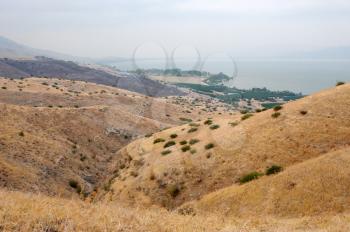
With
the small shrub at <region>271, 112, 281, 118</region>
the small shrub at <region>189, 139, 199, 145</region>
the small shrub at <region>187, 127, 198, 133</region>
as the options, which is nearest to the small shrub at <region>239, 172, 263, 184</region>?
the small shrub at <region>271, 112, 281, 118</region>

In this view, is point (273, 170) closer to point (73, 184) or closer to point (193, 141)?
point (193, 141)

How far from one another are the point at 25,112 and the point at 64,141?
11122mm

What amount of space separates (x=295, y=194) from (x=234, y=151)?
35.1ft

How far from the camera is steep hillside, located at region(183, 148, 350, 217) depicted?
840 inches

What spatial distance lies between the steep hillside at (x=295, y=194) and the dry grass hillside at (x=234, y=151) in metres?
2.52

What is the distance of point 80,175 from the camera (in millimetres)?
46375

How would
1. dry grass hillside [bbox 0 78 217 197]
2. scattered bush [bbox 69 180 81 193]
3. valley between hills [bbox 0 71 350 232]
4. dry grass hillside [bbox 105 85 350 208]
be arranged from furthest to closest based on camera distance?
1. scattered bush [bbox 69 180 81 193]
2. dry grass hillside [bbox 0 78 217 197]
3. dry grass hillside [bbox 105 85 350 208]
4. valley between hills [bbox 0 71 350 232]

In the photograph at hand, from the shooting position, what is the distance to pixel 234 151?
33.0 metres

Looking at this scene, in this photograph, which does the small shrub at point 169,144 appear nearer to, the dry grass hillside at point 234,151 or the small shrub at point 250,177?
the dry grass hillside at point 234,151

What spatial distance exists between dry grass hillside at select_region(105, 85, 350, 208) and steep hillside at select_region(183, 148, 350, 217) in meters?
2.52

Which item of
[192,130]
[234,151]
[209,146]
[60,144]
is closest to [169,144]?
[192,130]

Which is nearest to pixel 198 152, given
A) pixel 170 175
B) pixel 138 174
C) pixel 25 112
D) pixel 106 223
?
pixel 170 175

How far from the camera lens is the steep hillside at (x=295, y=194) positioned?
21344 mm

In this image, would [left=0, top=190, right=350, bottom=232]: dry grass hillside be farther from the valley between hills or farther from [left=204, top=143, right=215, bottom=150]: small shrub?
[left=204, top=143, right=215, bottom=150]: small shrub
